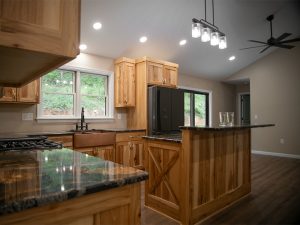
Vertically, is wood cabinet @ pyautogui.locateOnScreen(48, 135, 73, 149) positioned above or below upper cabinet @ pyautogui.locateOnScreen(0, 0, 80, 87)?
below

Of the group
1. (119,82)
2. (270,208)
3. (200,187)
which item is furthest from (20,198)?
(119,82)

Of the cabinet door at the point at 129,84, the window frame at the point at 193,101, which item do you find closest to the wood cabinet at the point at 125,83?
the cabinet door at the point at 129,84

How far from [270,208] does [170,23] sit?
140 inches

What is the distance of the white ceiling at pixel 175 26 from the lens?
12.2 ft

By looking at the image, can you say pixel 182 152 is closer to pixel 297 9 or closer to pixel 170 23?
pixel 170 23

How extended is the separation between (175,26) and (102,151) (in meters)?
2.87

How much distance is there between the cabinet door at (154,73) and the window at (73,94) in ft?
3.04

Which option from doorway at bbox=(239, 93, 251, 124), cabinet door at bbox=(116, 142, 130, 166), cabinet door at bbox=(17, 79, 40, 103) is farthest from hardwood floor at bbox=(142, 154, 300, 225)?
doorway at bbox=(239, 93, 251, 124)

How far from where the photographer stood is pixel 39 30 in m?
0.77

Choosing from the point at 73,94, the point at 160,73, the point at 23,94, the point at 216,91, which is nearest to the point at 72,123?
the point at 73,94

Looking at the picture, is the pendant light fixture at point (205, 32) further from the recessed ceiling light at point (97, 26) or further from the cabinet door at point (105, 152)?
the cabinet door at point (105, 152)

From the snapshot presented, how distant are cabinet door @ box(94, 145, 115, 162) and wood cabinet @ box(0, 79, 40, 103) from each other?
49.8 inches

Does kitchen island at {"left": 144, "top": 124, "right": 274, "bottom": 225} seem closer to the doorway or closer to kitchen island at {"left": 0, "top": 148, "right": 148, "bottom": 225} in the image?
kitchen island at {"left": 0, "top": 148, "right": 148, "bottom": 225}

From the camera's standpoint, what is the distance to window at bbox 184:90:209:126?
23.1 ft
